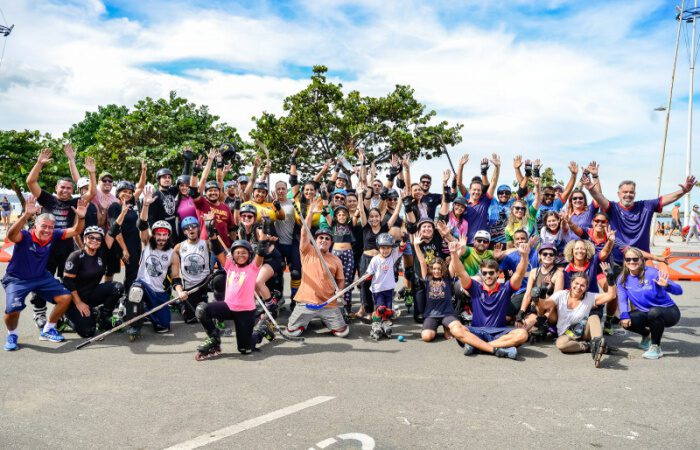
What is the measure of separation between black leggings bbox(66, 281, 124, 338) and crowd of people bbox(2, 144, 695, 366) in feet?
0.06

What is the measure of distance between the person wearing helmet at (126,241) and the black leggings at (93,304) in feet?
1.33

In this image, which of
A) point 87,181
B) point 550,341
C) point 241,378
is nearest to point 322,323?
point 241,378

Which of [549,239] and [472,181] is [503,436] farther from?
[472,181]

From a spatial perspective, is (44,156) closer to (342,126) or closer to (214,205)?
(214,205)

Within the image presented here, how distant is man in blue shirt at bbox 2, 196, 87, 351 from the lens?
19.6 ft

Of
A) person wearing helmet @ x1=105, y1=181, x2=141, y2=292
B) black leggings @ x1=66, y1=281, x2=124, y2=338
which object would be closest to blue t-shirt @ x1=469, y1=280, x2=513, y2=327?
black leggings @ x1=66, y1=281, x2=124, y2=338

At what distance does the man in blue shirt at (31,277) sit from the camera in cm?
598

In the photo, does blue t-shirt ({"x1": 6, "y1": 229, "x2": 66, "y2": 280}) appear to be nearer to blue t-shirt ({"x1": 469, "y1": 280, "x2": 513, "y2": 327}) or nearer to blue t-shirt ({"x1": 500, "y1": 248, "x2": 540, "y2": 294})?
blue t-shirt ({"x1": 469, "y1": 280, "x2": 513, "y2": 327})

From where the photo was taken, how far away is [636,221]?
23.4 feet

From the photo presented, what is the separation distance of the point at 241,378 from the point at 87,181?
466 cm

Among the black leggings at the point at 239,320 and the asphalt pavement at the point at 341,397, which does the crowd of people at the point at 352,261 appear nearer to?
the black leggings at the point at 239,320

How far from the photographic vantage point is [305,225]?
267 inches

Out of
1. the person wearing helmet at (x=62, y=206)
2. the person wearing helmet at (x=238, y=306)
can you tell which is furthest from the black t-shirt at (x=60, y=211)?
the person wearing helmet at (x=238, y=306)

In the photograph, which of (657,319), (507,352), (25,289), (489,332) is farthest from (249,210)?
(657,319)
